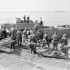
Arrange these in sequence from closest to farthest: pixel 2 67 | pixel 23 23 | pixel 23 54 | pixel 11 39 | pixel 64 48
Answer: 1. pixel 2 67
2. pixel 64 48
3. pixel 23 54
4. pixel 11 39
5. pixel 23 23

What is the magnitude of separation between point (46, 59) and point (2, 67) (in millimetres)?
2928

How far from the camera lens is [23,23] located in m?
20.0

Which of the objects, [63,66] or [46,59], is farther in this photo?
[46,59]

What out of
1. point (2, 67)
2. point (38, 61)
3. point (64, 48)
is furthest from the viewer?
point (64, 48)

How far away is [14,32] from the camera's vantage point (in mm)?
11914

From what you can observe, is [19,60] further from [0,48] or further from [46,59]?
[0,48]

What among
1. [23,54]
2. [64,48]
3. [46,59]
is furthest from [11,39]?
[64,48]

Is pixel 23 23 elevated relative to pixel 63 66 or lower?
elevated

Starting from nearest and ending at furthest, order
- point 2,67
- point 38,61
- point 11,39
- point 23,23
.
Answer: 1. point 2,67
2. point 38,61
3. point 11,39
4. point 23,23

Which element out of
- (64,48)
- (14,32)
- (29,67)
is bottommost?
(29,67)

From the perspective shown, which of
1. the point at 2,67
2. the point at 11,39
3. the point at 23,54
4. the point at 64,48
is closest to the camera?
the point at 2,67

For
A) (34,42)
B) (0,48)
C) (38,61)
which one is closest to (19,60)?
(38,61)

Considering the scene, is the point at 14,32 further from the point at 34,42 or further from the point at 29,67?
the point at 29,67

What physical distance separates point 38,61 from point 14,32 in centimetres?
365
